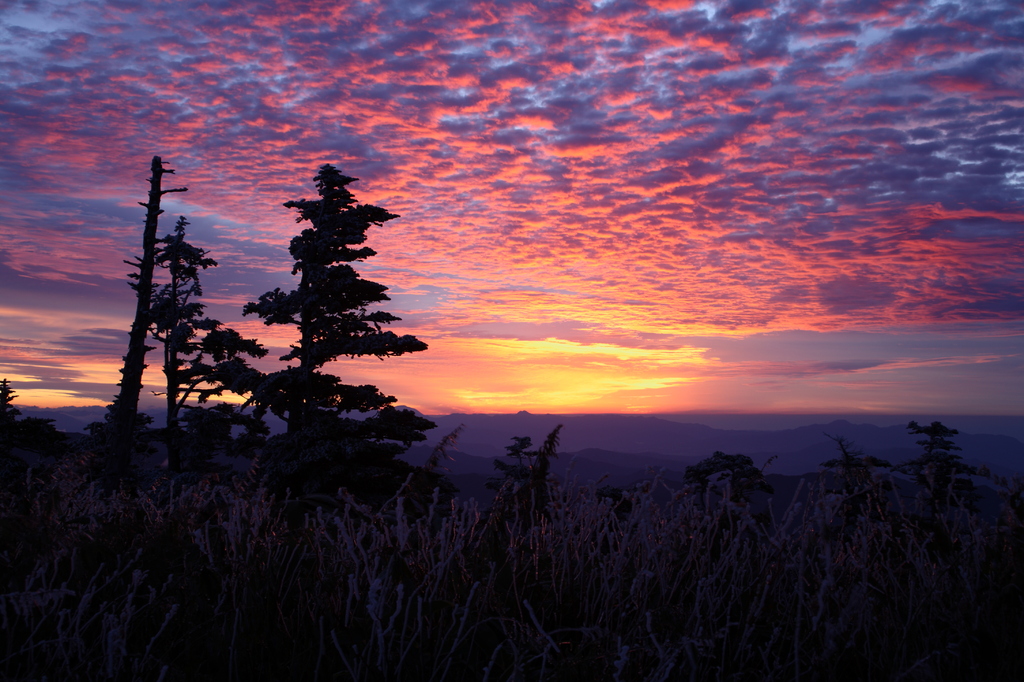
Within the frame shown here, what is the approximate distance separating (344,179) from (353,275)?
3.75 m

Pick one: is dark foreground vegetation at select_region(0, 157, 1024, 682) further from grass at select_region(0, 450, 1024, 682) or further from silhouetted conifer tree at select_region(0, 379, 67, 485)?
silhouetted conifer tree at select_region(0, 379, 67, 485)

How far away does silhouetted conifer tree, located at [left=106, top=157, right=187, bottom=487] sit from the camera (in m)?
18.4

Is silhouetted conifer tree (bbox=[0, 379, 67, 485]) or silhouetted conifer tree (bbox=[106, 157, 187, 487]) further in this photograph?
silhouetted conifer tree (bbox=[0, 379, 67, 485])

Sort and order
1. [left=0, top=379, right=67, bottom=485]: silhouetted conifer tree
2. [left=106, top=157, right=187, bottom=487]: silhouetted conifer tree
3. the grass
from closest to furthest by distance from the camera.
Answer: the grass → [left=106, top=157, right=187, bottom=487]: silhouetted conifer tree → [left=0, top=379, right=67, bottom=485]: silhouetted conifer tree

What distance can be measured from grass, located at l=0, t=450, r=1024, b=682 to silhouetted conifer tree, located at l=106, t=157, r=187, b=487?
16896 millimetres

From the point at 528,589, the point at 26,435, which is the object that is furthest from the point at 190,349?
the point at 528,589

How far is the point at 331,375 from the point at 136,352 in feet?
19.2

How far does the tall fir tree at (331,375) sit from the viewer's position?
65.2 feet

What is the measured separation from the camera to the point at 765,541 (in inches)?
138

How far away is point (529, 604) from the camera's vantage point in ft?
8.54

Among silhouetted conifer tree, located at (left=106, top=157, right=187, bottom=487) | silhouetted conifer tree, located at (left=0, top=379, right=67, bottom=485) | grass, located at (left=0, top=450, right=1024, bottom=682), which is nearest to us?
grass, located at (left=0, top=450, right=1024, bottom=682)

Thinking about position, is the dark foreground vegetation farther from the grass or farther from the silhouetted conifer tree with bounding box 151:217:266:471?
the silhouetted conifer tree with bounding box 151:217:266:471

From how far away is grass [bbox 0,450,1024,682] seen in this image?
2.29 m

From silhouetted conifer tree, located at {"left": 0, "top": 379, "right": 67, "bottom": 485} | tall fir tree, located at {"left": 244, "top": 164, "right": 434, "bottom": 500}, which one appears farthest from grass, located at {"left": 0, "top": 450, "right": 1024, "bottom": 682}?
silhouetted conifer tree, located at {"left": 0, "top": 379, "right": 67, "bottom": 485}
